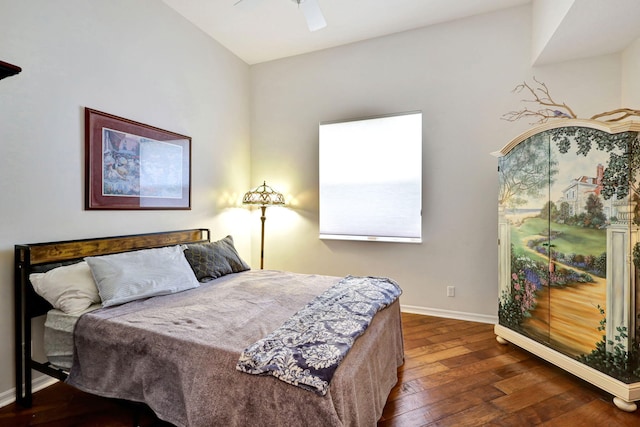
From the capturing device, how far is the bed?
1211 mm

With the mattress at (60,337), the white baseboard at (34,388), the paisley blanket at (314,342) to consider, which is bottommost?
the white baseboard at (34,388)

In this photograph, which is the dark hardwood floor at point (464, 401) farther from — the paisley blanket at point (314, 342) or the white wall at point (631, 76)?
the white wall at point (631, 76)

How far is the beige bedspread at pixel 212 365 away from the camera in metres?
1.19

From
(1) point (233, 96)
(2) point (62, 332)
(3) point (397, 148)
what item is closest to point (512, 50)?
(3) point (397, 148)

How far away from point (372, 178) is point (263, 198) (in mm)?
1340

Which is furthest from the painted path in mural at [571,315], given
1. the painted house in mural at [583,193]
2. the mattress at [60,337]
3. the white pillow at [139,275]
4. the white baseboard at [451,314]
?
the mattress at [60,337]

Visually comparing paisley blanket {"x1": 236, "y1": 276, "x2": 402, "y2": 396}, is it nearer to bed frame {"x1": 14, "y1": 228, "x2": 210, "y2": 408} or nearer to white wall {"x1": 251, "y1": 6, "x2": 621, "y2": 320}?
bed frame {"x1": 14, "y1": 228, "x2": 210, "y2": 408}

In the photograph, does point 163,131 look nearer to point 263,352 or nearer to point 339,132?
point 339,132

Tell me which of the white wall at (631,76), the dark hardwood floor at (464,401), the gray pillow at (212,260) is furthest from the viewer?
the gray pillow at (212,260)

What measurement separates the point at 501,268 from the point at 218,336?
2.44 meters

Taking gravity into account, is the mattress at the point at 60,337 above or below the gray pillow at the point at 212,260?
below

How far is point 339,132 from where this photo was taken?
3.70 metres

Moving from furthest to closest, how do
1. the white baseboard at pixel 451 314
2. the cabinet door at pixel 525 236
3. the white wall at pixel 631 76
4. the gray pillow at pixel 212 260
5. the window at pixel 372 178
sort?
the window at pixel 372 178
the white baseboard at pixel 451 314
the gray pillow at pixel 212 260
the white wall at pixel 631 76
the cabinet door at pixel 525 236

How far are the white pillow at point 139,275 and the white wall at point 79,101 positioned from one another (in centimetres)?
45
